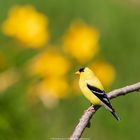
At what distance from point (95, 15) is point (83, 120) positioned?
3720 millimetres

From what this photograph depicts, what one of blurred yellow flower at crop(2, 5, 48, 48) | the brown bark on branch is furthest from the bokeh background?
the brown bark on branch

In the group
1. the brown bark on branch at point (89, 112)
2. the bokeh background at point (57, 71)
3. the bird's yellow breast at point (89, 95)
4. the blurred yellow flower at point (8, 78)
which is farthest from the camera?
the bokeh background at point (57, 71)

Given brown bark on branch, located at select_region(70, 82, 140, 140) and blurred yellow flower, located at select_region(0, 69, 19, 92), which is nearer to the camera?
brown bark on branch, located at select_region(70, 82, 140, 140)

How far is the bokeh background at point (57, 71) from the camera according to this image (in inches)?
102

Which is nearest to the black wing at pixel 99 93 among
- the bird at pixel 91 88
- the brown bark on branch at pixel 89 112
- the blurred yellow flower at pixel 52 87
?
the bird at pixel 91 88

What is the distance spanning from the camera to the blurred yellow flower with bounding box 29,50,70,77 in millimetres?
2596

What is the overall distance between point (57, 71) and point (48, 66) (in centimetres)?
6

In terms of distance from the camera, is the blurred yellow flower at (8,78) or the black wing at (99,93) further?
the blurred yellow flower at (8,78)

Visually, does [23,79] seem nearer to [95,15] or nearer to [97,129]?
[97,129]

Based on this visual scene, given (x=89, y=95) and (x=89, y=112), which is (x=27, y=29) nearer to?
(x=89, y=95)

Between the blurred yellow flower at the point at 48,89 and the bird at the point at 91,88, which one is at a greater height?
the bird at the point at 91,88

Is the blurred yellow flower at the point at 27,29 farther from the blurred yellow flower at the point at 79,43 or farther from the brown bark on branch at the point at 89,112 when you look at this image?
the brown bark on branch at the point at 89,112

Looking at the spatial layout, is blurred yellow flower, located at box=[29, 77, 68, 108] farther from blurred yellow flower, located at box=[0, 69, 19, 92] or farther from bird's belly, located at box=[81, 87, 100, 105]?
bird's belly, located at box=[81, 87, 100, 105]

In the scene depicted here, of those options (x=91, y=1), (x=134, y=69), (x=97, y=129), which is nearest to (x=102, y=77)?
(x=97, y=129)
